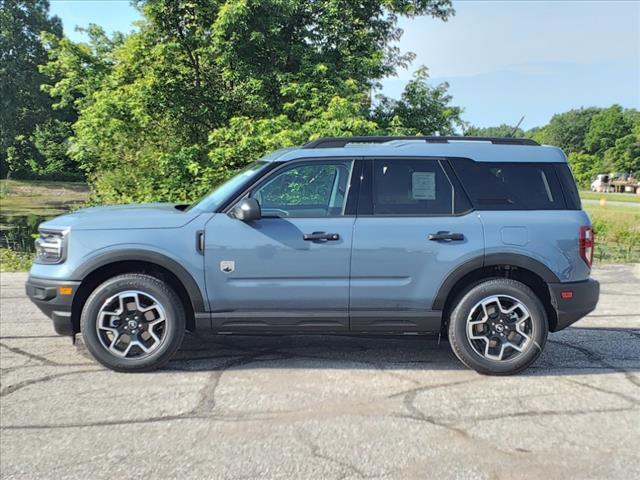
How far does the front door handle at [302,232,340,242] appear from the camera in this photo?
14.9 ft

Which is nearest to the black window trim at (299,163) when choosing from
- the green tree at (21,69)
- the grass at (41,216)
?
the grass at (41,216)

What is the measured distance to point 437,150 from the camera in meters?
4.81

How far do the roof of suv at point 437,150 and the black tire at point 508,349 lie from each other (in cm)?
107

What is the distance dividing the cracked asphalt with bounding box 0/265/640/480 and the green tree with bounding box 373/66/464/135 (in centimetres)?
1077

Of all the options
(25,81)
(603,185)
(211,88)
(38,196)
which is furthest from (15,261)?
(603,185)

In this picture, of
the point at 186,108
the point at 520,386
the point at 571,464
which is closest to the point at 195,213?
the point at 520,386

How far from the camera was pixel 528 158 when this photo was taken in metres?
4.76

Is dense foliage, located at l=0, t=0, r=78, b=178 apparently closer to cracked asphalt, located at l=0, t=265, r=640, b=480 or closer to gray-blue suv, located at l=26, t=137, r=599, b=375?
gray-blue suv, located at l=26, t=137, r=599, b=375

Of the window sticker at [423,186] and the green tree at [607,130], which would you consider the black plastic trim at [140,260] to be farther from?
the green tree at [607,130]

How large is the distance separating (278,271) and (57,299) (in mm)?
1737

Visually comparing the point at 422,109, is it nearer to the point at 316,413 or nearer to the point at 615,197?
the point at 316,413

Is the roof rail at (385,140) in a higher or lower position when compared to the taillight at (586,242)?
higher

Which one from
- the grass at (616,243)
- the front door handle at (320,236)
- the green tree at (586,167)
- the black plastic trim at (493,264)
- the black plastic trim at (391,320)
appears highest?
the green tree at (586,167)

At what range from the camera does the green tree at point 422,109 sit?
15539 millimetres
